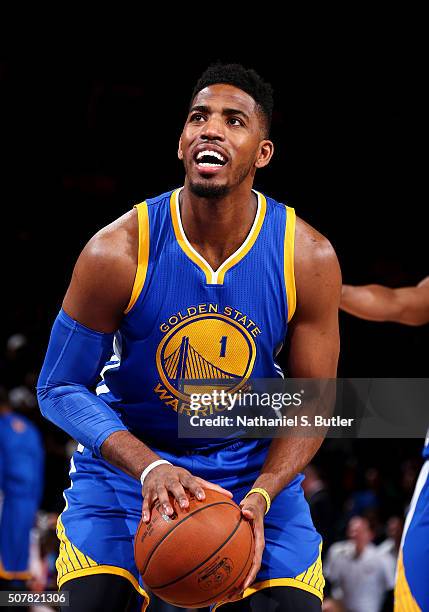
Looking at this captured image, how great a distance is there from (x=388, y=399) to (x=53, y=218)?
18.7 ft

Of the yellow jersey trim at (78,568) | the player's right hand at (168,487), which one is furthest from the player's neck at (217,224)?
the yellow jersey trim at (78,568)

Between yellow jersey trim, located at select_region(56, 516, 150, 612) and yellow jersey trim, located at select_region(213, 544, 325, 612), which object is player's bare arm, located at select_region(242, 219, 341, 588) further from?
yellow jersey trim, located at select_region(56, 516, 150, 612)

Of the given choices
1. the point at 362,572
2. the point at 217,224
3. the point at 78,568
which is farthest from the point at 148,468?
the point at 362,572

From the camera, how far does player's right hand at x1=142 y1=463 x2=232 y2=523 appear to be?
8.82ft

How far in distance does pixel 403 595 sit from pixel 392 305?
1.38 meters

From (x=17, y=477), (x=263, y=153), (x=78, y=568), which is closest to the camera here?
(x=78, y=568)

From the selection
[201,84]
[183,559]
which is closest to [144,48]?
[201,84]

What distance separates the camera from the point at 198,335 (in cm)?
313

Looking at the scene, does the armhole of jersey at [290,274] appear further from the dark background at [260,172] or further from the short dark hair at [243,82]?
the dark background at [260,172]

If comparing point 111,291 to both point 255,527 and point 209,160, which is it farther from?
point 255,527

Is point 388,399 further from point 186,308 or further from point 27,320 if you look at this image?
point 27,320

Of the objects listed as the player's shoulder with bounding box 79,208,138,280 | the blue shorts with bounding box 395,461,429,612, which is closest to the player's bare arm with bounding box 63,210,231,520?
the player's shoulder with bounding box 79,208,138,280

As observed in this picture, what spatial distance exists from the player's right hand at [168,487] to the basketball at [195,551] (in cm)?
2

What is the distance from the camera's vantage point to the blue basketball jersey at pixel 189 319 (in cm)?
311
